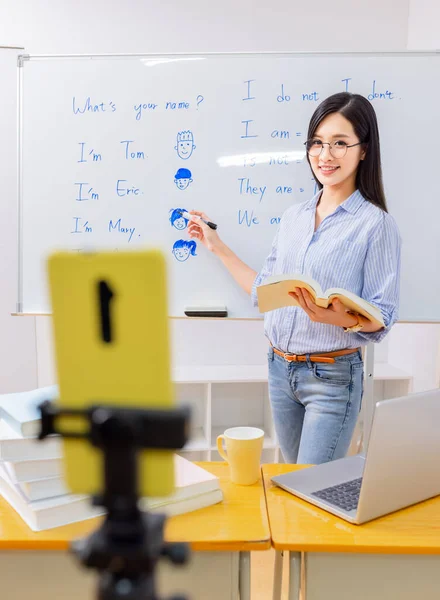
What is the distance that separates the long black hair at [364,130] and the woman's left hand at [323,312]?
0.37 metres

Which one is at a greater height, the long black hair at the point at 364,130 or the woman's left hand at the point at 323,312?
the long black hair at the point at 364,130

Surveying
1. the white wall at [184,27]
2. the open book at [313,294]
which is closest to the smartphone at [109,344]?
the open book at [313,294]

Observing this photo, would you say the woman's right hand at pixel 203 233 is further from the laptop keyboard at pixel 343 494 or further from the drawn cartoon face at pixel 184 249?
the laptop keyboard at pixel 343 494

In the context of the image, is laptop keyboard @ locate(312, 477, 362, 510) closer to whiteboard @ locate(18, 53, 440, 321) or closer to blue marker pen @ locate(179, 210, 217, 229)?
whiteboard @ locate(18, 53, 440, 321)

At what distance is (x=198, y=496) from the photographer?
1024mm

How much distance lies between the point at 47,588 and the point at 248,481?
16.2 inches

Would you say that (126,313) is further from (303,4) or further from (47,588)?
(303,4)

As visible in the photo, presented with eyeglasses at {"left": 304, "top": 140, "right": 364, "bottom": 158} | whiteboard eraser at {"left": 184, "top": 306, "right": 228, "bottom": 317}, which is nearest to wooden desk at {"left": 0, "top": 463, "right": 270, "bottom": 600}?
eyeglasses at {"left": 304, "top": 140, "right": 364, "bottom": 158}

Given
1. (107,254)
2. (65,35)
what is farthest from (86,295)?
(65,35)

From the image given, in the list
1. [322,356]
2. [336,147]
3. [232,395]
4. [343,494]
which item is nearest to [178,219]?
[336,147]

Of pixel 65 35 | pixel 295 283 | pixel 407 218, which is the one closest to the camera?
pixel 295 283

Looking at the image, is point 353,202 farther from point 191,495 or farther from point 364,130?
point 191,495

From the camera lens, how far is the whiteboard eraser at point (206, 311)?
209cm

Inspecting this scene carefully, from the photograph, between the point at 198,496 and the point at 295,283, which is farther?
the point at 295,283
